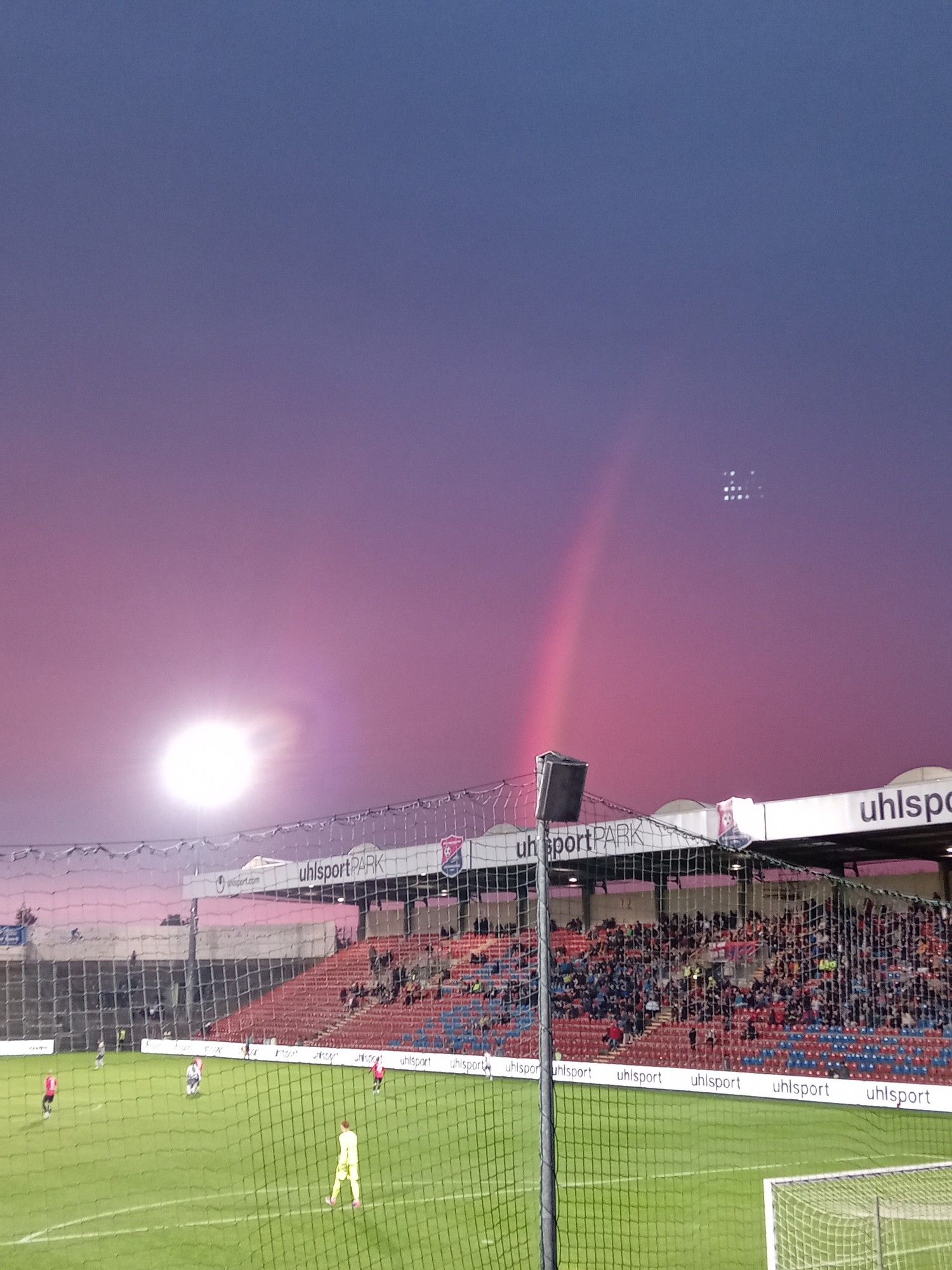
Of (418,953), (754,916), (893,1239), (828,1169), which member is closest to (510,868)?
(418,953)

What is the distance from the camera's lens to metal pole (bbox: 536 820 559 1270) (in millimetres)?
7922

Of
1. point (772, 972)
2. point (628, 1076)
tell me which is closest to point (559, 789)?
point (628, 1076)

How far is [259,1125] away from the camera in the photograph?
27422 millimetres

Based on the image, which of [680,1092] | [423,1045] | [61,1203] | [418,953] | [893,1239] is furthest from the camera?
[423,1045]

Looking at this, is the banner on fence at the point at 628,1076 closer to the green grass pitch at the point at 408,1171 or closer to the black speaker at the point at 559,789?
the green grass pitch at the point at 408,1171

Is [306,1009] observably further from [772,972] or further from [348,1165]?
[348,1165]

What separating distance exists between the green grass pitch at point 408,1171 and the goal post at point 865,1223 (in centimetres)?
93

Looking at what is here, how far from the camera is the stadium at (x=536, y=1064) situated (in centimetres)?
1416

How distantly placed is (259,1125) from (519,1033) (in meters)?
8.51

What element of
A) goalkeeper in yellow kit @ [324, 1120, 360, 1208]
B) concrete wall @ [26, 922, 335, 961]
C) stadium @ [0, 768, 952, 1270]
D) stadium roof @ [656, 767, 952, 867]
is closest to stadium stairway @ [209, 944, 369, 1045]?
stadium @ [0, 768, 952, 1270]

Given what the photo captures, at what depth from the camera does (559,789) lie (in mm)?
7871

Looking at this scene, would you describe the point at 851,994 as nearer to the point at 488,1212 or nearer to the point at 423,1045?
the point at 423,1045

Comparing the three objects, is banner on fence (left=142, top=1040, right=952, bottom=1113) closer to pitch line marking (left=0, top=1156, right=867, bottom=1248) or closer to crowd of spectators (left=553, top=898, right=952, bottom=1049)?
crowd of spectators (left=553, top=898, right=952, bottom=1049)

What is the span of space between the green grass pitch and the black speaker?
7.87m
